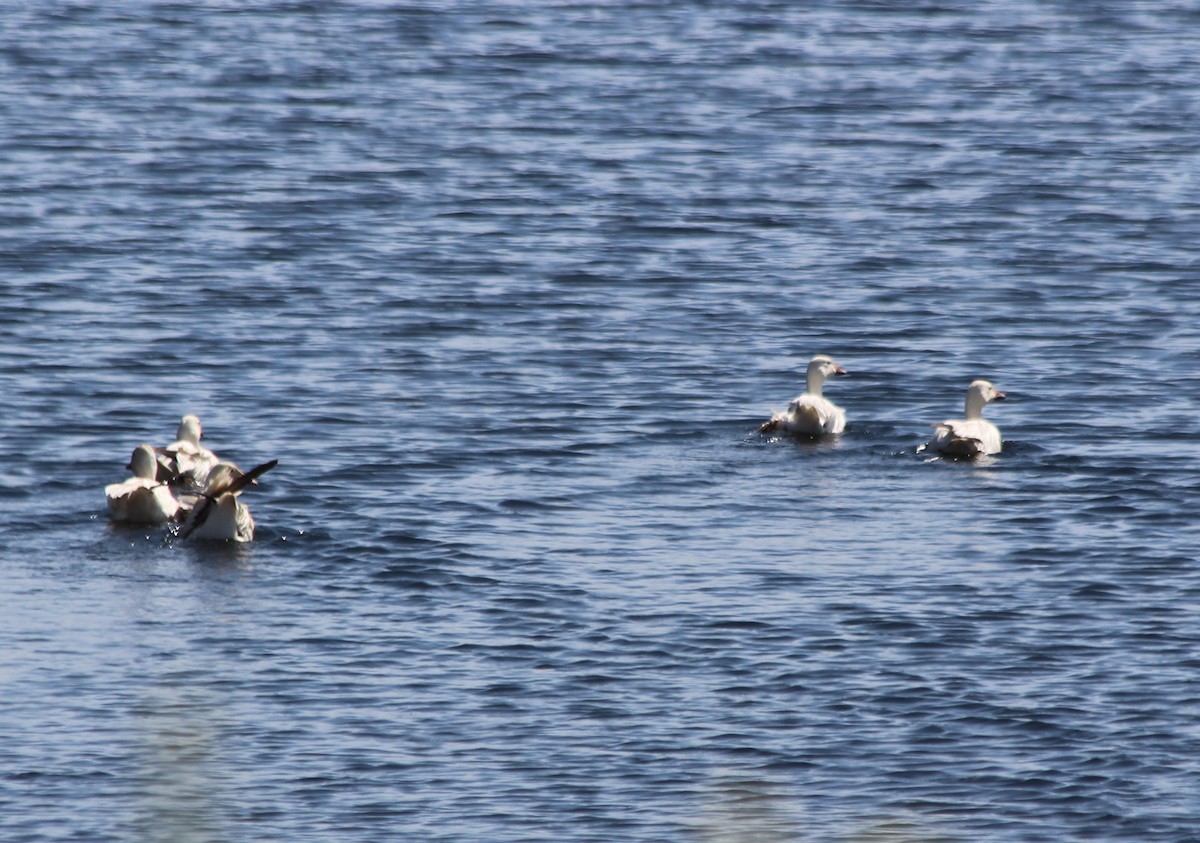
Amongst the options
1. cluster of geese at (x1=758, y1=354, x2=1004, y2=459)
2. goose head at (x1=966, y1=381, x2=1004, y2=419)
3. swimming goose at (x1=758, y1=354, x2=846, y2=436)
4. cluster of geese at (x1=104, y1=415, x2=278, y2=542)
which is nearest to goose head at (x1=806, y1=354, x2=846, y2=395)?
cluster of geese at (x1=758, y1=354, x2=1004, y2=459)

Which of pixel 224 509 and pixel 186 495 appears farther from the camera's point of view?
pixel 186 495

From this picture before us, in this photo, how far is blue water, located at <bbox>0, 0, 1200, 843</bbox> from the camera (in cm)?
1681

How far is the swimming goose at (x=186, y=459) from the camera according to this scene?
2381 centimetres

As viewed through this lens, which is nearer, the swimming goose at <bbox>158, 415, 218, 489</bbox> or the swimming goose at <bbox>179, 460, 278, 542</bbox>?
the swimming goose at <bbox>179, 460, 278, 542</bbox>

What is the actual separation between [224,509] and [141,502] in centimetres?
100

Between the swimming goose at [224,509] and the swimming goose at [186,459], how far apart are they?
1428mm

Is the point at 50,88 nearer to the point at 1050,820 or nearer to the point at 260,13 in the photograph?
the point at 260,13

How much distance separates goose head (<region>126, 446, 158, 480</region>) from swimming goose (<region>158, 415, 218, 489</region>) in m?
0.37

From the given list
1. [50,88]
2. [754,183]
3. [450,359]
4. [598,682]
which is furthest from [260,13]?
[598,682]

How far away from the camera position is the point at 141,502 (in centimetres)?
2220

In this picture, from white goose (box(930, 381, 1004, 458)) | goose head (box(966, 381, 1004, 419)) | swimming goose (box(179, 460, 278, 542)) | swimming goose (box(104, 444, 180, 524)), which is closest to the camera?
swimming goose (box(179, 460, 278, 542))

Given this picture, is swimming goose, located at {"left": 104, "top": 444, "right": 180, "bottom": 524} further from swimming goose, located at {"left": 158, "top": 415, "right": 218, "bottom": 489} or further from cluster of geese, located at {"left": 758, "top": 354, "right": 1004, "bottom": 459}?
cluster of geese, located at {"left": 758, "top": 354, "right": 1004, "bottom": 459}

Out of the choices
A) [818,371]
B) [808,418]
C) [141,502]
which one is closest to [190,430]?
[141,502]

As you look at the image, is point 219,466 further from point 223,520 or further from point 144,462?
Result: point 144,462
